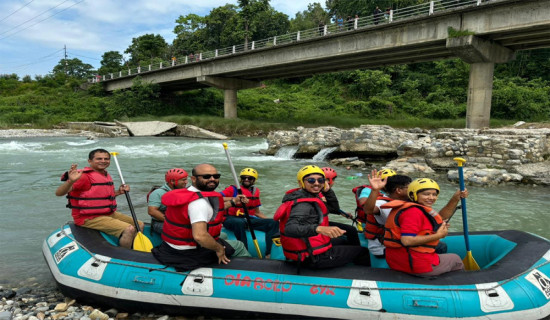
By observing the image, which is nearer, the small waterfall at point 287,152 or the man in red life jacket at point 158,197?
the man in red life jacket at point 158,197

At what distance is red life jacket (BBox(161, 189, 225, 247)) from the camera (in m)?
3.01

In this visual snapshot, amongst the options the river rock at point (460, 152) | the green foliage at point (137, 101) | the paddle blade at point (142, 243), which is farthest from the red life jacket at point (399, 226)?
the green foliage at point (137, 101)

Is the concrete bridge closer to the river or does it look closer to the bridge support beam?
the bridge support beam

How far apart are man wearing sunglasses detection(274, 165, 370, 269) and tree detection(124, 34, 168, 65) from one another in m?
47.0

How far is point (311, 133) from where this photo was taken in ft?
52.1

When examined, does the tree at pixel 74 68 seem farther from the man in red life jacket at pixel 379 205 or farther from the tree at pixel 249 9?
the man in red life jacket at pixel 379 205

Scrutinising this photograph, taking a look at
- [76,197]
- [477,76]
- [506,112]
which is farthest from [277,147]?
[506,112]

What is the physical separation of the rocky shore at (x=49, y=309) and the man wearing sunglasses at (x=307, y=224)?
45.4 inches

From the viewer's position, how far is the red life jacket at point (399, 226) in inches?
114

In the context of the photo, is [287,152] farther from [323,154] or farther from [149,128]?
[149,128]

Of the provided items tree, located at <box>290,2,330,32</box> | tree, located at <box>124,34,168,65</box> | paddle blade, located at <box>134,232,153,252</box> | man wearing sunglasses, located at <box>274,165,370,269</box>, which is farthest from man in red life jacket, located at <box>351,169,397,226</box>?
tree, located at <box>290,2,330,32</box>

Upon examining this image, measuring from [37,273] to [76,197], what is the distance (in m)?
1.10

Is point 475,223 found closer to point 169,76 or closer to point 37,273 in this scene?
point 37,273

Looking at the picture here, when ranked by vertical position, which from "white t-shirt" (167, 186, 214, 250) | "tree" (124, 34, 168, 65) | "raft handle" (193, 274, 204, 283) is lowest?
"raft handle" (193, 274, 204, 283)
